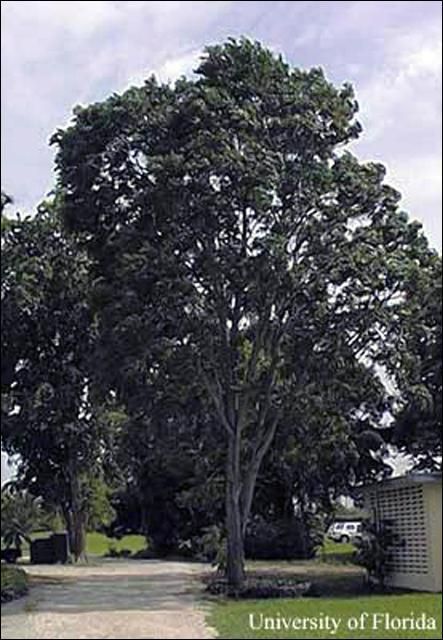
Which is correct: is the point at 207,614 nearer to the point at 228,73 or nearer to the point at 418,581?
the point at 418,581

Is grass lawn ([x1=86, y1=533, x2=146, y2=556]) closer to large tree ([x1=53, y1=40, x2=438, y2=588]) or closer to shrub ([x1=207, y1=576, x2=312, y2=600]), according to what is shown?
large tree ([x1=53, y1=40, x2=438, y2=588])

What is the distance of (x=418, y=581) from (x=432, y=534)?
124cm

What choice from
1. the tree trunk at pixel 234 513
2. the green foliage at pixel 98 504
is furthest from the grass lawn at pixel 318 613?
the green foliage at pixel 98 504

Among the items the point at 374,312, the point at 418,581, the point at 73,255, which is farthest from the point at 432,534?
Answer: the point at 73,255

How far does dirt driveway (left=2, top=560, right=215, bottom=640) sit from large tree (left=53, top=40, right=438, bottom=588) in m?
2.66

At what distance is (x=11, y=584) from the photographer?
19.5 meters

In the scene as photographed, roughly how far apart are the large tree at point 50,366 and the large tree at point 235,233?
418cm

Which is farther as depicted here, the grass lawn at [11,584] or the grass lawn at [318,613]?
the grass lawn at [11,584]

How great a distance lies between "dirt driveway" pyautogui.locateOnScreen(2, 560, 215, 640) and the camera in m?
14.6

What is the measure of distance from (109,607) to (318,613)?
163 inches

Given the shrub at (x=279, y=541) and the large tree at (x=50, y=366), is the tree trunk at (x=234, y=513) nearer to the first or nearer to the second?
the large tree at (x=50, y=366)

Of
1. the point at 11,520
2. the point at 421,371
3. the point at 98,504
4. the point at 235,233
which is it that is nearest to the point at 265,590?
the point at 11,520

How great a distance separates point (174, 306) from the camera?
74.3 ft

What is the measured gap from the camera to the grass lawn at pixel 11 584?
1827 cm
